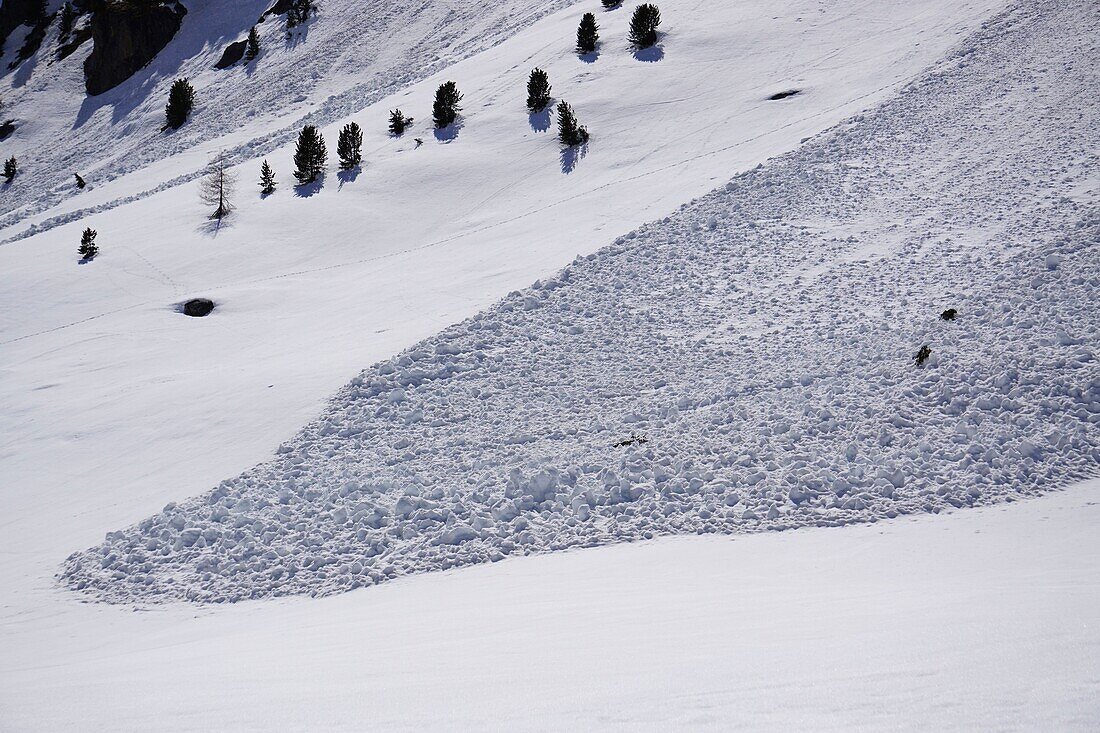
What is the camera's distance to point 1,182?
34.1 m

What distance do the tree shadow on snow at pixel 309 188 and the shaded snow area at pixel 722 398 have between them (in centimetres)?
1040

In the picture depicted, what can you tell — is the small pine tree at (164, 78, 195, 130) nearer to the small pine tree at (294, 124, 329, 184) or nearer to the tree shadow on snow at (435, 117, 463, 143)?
the small pine tree at (294, 124, 329, 184)

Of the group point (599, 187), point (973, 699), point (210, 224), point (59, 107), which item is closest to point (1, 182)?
point (59, 107)

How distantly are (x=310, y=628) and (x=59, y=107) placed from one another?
43.6m

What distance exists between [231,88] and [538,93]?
19.4 meters

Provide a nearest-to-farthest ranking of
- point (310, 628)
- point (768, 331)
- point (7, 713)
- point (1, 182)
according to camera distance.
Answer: point (7, 713) → point (310, 628) → point (768, 331) → point (1, 182)

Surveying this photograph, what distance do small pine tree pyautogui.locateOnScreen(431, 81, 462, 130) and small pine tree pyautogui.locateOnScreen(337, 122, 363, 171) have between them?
2.43m

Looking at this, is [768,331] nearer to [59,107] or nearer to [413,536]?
[413,536]

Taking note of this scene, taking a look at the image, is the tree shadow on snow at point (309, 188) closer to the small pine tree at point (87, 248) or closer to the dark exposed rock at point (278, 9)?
the small pine tree at point (87, 248)

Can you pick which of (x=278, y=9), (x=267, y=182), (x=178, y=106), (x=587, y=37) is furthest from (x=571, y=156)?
(x=278, y=9)

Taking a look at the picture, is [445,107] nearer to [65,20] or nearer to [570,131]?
[570,131]

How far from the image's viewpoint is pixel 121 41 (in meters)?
39.8

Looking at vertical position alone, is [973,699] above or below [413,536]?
above

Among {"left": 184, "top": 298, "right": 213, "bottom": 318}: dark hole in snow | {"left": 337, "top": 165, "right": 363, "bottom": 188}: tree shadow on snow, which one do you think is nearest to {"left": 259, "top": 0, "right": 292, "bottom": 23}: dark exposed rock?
{"left": 337, "top": 165, "right": 363, "bottom": 188}: tree shadow on snow
